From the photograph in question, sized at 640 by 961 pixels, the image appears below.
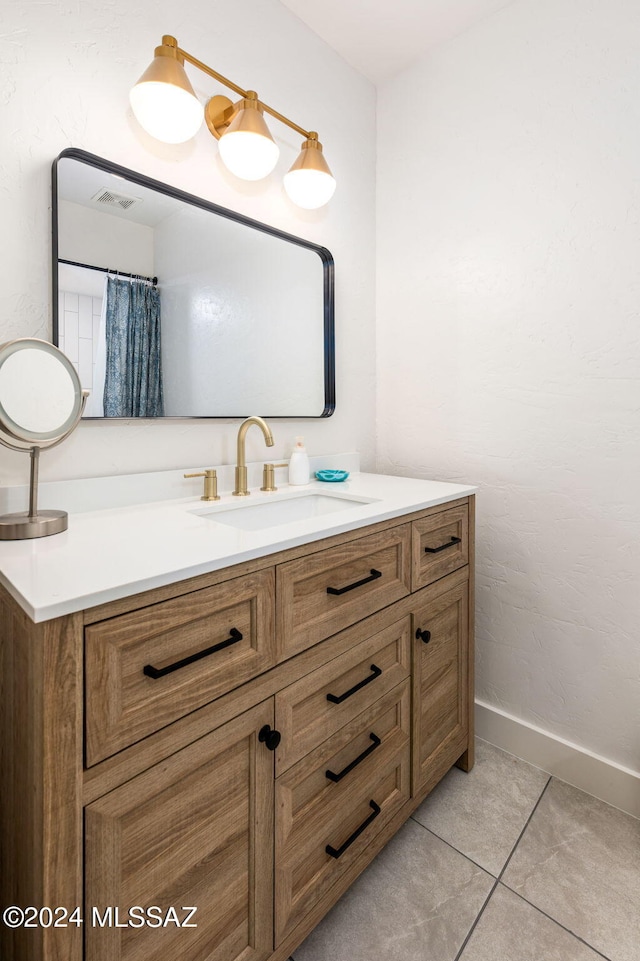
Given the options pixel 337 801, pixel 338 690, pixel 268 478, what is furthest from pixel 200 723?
pixel 268 478

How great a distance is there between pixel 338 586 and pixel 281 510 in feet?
1.49

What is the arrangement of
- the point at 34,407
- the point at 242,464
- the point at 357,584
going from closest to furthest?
the point at 34,407
the point at 357,584
the point at 242,464

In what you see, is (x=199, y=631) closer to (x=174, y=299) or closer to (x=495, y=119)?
(x=174, y=299)

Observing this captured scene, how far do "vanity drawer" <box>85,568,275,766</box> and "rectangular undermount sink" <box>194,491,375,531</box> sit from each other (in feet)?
1.45

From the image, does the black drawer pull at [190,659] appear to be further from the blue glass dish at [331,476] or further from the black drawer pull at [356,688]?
the blue glass dish at [331,476]

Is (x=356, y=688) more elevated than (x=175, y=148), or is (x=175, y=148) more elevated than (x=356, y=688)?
(x=175, y=148)

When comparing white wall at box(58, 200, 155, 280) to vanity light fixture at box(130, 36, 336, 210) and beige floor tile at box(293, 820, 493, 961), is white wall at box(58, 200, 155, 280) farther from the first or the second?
beige floor tile at box(293, 820, 493, 961)

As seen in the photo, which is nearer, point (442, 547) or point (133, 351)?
A: point (133, 351)

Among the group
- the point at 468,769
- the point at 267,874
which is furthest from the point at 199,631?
the point at 468,769

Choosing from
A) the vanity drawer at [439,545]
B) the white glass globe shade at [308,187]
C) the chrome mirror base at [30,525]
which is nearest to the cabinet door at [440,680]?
the vanity drawer at [439,545]

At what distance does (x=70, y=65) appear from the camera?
111 centimetres

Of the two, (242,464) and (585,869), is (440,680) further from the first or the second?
(242,464)

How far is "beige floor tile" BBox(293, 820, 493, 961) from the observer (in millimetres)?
1061

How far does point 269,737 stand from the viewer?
877 millimetres
